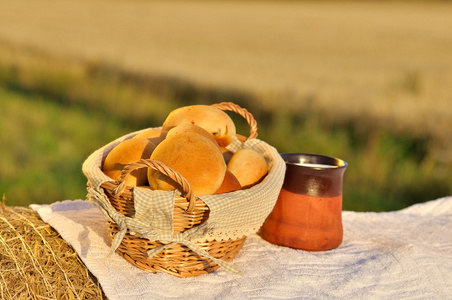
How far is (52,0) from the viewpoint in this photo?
1958 cm

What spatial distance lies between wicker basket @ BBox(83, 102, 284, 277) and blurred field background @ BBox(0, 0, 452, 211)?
7.46 feet

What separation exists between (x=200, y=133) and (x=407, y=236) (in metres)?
0.93

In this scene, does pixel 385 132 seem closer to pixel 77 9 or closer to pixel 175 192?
pixel 175 192

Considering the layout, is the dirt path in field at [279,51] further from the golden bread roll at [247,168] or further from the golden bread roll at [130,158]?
the golden bread roll at [130,158]

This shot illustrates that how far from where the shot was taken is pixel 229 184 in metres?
1.37

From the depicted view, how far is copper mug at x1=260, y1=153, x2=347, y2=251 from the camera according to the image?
61.8 inches

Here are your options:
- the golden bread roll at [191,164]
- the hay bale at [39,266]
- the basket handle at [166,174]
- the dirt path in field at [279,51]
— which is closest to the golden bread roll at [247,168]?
the golden bread roll at [191,164]

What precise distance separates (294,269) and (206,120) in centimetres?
55

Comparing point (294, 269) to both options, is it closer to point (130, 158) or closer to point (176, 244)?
point (176, 244)

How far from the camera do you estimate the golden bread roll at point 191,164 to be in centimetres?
127

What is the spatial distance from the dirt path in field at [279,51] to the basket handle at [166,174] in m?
3.53

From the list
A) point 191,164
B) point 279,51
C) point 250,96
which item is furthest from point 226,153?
point 279,51

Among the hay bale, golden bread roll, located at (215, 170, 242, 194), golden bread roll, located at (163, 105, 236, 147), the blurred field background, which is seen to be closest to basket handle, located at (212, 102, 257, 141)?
golden bread roll, located at (163, 105, 236, 147)

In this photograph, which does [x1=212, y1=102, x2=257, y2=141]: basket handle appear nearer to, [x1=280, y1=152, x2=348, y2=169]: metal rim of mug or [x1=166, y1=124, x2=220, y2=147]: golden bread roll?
[x1=280, y1=152, x2=348, y2=169]: metal rim of mug
